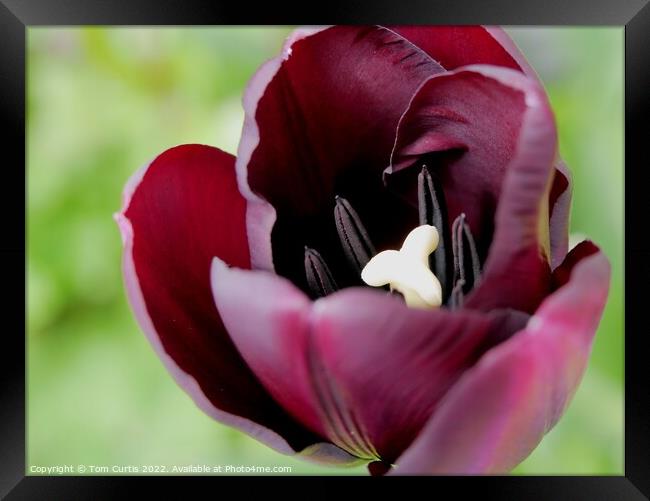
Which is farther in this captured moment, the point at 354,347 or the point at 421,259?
the point at 421,259

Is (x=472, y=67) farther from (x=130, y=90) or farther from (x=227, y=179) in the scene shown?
(x=130, y=90)

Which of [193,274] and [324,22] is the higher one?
[324,22]

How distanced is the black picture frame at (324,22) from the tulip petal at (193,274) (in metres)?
0.14

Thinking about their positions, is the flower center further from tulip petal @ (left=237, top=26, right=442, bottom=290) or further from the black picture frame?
the black picture frame

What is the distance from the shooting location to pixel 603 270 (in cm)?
41

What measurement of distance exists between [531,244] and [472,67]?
105 mm

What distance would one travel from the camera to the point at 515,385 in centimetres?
38

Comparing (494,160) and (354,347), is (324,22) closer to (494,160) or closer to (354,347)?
(494,160)

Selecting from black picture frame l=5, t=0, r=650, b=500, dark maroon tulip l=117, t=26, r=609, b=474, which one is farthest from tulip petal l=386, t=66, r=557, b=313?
black picture frame l=5, t=0, r=650, b=500

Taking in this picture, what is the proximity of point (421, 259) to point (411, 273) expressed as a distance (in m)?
0.02

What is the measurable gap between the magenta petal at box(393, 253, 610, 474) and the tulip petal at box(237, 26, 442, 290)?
5.8 inches

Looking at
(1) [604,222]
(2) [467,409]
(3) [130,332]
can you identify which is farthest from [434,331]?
(3) [130,332]

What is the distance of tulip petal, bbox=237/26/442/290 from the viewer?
19.2 inches

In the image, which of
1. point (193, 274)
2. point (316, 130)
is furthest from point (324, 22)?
point (193, 274)
